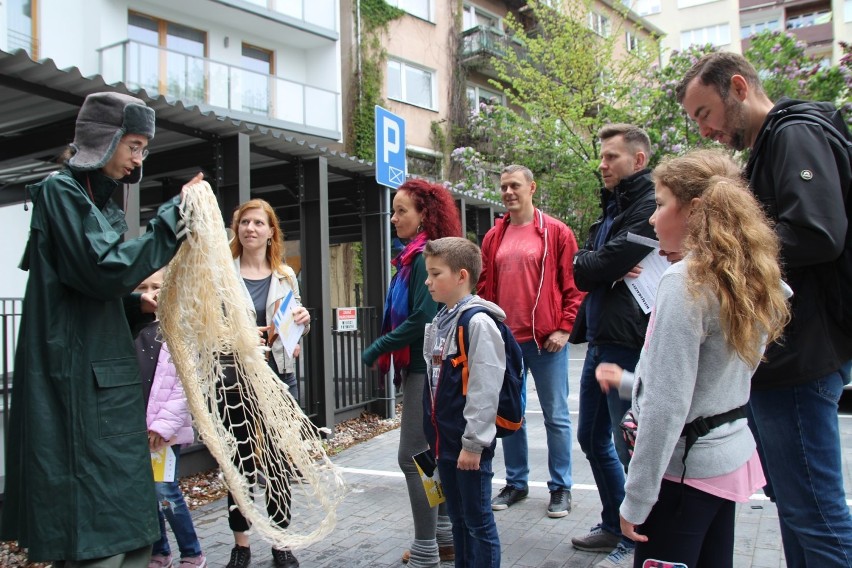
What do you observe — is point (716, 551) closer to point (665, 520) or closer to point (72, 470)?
point (665, 520)

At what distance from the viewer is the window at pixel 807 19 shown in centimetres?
4038

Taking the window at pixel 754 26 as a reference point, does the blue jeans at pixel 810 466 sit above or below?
below

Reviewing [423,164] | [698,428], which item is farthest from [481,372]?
[423,164]

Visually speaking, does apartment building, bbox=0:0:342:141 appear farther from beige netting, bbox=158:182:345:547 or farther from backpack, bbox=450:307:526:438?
backpack, bbox=450:307:526:438

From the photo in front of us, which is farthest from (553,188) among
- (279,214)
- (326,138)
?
(279,214)

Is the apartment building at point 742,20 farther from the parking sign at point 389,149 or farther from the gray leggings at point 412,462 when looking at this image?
the gray leggings at point 412,462

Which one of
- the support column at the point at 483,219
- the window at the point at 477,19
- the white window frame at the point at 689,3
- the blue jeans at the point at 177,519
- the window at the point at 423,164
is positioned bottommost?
the blue jeans at the point at 177,519

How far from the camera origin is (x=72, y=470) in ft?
6.91

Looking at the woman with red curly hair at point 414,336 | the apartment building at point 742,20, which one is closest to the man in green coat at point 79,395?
the woman with red curly hair at point 414,336

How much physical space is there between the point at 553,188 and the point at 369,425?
12.5m

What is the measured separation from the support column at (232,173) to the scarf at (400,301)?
290cm

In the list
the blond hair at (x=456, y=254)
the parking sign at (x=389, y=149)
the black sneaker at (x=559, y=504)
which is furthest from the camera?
the parking sign at (x=389, y=149)

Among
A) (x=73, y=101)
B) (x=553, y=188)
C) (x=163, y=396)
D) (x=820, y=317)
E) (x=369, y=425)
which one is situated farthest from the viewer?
(x=553, y=188)

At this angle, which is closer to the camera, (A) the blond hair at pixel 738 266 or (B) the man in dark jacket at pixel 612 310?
(A) the blond hair at pixel 738 266
